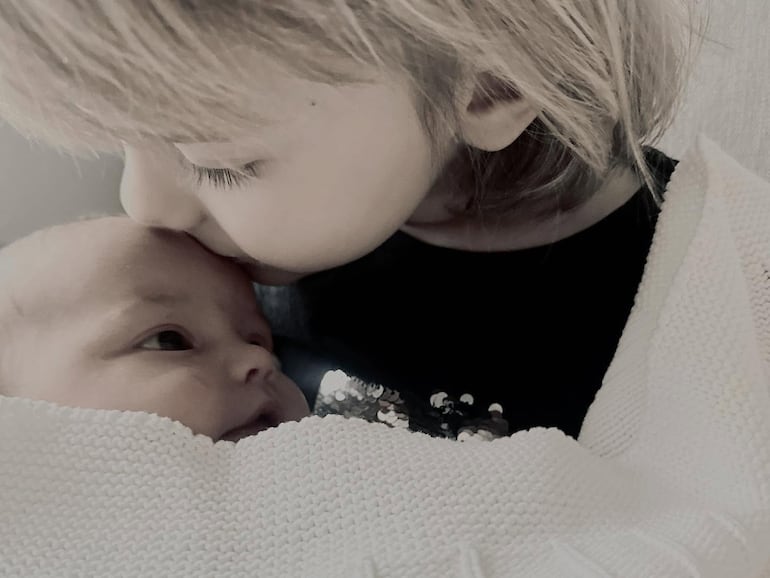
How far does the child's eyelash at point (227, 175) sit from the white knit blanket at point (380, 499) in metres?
0.14

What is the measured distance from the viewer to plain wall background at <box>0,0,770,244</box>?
83 cm

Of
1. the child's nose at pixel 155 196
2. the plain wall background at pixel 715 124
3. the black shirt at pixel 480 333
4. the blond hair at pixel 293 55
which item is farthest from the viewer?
the plain wall background at pixel 715 124

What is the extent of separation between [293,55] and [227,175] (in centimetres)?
10

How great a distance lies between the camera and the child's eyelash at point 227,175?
47cm

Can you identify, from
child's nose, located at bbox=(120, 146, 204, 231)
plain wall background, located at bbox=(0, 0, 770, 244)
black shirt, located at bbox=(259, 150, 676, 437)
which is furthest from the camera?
plain wall background, located at bbox=(0, 0, 770, 244)

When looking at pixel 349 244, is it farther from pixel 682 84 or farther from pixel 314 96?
pixel 682 84

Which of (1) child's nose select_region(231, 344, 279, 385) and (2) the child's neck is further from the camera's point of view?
(2) the child's neck

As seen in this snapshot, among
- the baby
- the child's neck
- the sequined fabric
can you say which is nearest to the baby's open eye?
the baby

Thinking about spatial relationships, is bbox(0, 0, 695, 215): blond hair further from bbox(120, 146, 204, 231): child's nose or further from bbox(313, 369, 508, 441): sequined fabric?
bbox(313, 369, 508, 441): sequined fabric

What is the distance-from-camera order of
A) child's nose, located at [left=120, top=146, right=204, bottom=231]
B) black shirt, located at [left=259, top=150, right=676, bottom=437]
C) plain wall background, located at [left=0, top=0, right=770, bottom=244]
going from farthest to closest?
plain wall background, located at [left=0, top=0, right=770, bottom=244] < black shirt, located at [left=259, top=150, right=676, bottom=437] < child's nose, located at [left=120, top=146, right=204, bottom=231]

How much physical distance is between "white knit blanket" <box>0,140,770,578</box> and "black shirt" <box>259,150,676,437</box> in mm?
148

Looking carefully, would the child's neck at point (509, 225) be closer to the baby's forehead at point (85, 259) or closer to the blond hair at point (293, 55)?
the blond hair at point (293, 55)

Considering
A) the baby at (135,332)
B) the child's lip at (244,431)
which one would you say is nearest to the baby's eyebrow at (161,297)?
the baby at (135,332)

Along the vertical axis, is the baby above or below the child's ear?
below
